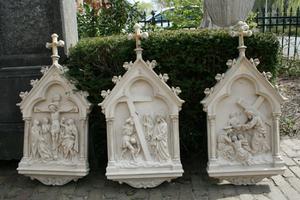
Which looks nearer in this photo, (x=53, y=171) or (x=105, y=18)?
(x=53, y=171)

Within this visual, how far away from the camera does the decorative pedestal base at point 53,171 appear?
13.0 feet

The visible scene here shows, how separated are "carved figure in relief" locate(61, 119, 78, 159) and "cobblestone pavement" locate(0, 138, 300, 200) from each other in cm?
38

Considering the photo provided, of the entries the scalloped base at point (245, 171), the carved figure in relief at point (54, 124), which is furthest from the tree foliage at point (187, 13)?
the scalloped base at point (245, 171)

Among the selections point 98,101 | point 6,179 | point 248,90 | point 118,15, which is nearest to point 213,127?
point 248,90

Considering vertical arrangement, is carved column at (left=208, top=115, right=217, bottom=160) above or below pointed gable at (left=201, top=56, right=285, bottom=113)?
below

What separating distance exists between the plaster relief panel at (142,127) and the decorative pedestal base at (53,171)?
0.31m

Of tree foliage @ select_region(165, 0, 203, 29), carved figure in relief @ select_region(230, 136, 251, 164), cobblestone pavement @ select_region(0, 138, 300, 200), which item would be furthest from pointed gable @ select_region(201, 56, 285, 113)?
tree foliage @ select_region(165, 0, 203, 29)

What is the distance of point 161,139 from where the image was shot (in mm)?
3848

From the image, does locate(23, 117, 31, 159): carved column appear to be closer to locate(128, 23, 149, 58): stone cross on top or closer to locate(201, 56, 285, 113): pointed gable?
locate(128, 23, 149, 58): stone cross on top

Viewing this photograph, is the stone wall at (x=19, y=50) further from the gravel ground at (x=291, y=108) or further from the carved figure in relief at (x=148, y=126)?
the gravel ground at (x=291, y=108)

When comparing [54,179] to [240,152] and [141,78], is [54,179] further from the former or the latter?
[240,152]

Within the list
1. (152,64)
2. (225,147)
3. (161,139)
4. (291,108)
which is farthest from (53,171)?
(291,108)

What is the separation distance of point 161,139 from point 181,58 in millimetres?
837

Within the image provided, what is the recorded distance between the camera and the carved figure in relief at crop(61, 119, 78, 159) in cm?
396
